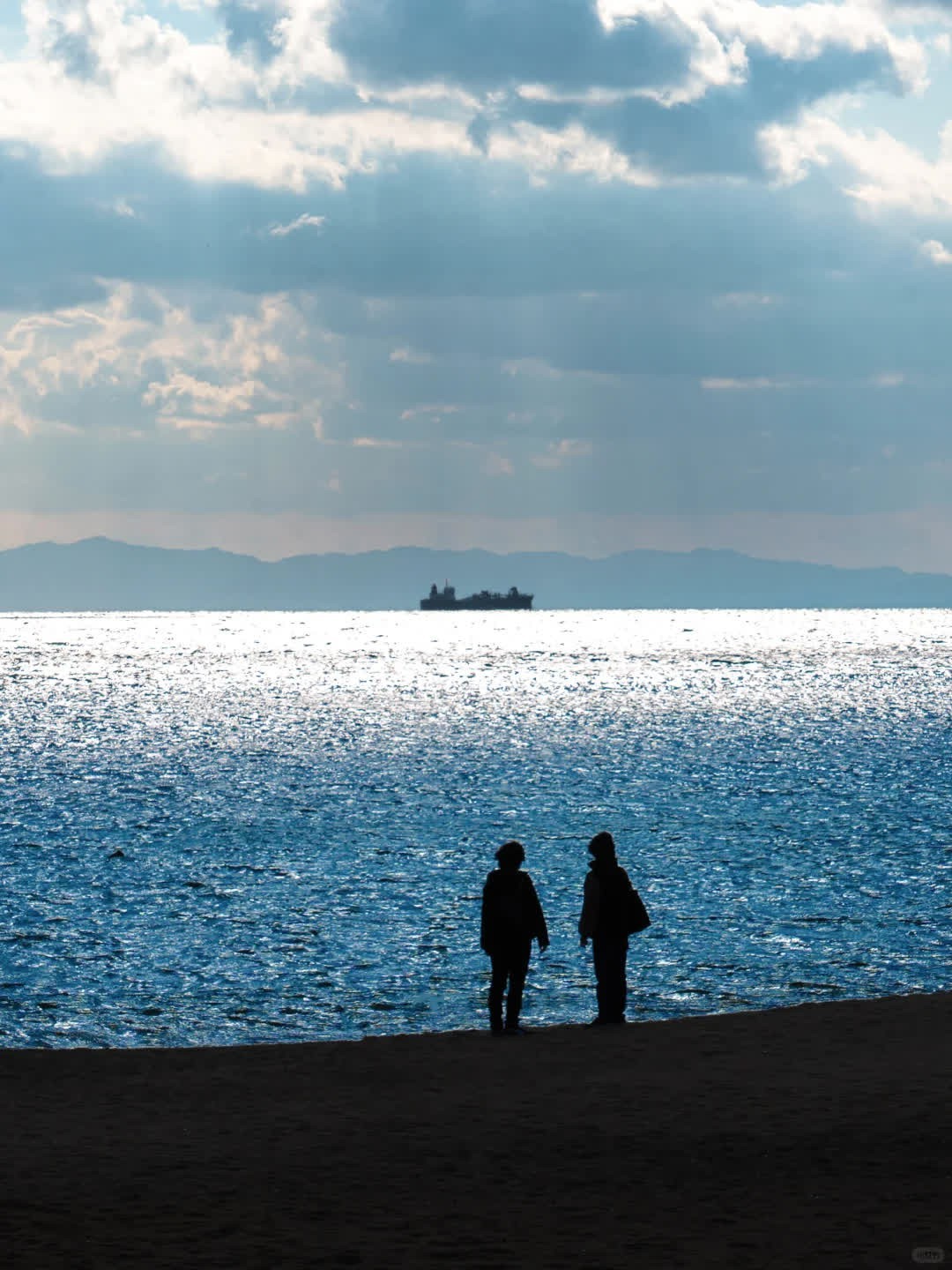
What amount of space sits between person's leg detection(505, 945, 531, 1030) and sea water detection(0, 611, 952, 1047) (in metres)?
3.79

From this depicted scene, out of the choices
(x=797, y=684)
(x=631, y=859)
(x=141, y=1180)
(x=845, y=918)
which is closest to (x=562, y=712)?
(x=797, y=684)

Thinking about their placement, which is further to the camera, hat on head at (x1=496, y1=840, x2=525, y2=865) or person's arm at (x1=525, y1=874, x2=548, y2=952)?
person's arm at (x1=525, y1=874, x2=548, y2=952)

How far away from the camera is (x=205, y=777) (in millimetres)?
66438

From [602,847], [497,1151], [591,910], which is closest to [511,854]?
[602,847]

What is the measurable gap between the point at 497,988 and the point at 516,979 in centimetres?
30

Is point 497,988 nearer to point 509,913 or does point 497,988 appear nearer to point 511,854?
point 509,913

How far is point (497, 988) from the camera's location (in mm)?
18125

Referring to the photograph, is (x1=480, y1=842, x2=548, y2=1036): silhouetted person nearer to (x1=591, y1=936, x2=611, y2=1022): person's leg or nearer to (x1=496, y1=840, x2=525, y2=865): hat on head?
(x1=496, y1=840, x2=525, y2=865): hat on head

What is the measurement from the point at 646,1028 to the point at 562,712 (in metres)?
92.8

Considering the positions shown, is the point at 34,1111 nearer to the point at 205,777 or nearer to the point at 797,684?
the point at 205,777

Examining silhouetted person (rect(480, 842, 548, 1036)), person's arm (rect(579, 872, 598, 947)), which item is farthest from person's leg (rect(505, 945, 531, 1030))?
person's arm (rect(579, 872, 598, 947))

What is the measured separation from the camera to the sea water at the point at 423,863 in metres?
24.4

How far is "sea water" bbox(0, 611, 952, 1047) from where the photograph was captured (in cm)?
2438

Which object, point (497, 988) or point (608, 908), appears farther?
point (497, 988)
